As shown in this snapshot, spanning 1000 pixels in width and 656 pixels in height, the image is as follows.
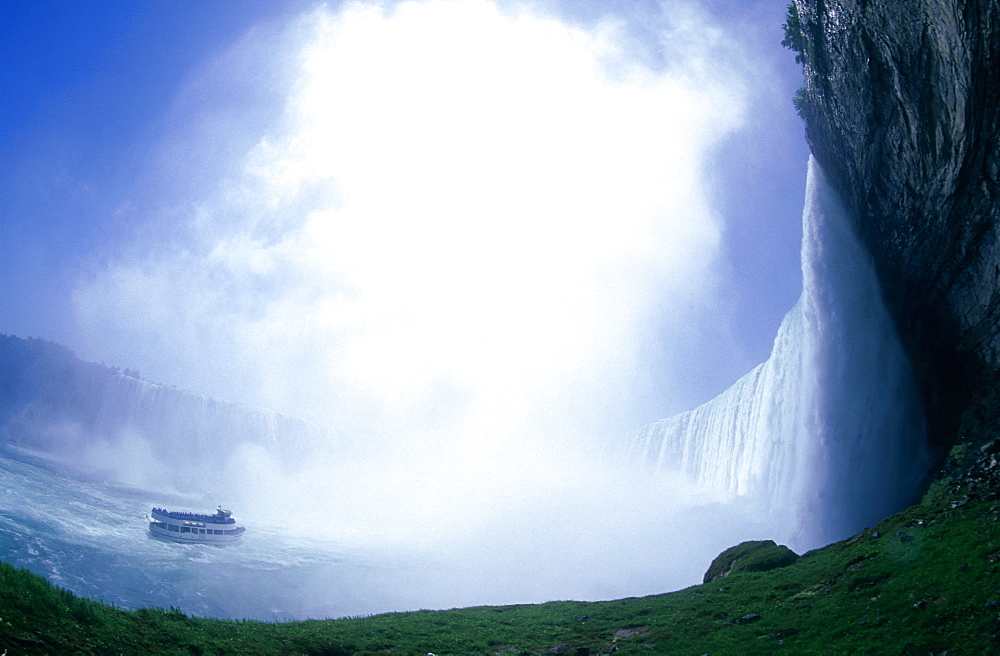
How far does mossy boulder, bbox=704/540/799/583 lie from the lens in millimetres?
24758

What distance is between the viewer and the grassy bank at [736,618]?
11094 millimetres

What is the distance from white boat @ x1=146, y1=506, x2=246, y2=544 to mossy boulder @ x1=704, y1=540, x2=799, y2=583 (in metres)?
60.0

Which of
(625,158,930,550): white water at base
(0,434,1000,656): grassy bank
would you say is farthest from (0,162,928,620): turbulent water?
(0,434,1000,656): grassy bank

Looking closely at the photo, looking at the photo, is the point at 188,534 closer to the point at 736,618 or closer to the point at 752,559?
the point at 752,559

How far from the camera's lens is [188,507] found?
88688 mm

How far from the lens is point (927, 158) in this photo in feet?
83.5

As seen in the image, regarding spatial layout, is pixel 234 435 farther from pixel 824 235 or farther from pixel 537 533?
pixel 824 235

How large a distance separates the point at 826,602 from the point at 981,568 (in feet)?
14.4

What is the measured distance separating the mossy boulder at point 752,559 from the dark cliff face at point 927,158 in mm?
12031

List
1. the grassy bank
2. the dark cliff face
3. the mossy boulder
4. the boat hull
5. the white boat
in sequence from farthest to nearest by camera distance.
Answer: the white boat, the boat hull, the mossy boulder, the dark cliff face, the grassy bank

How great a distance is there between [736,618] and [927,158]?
77.5 feet

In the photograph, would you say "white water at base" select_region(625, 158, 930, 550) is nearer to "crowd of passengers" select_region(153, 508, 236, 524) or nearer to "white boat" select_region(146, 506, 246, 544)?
"white boat" select_region(146, 506, 246, 544)

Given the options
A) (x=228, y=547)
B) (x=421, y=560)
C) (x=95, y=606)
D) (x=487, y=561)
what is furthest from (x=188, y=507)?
(x=95, y=606)

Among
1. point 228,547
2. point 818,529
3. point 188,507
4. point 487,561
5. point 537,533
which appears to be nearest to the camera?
point 818,529
